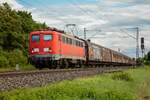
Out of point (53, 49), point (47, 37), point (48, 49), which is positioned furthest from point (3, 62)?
point (53, 49)

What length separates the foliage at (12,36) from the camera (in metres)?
49.7

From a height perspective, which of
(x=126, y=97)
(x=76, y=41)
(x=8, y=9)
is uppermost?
(x=8, y=9)

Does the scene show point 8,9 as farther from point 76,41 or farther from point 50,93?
point 50,93

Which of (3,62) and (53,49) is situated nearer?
(53,49)

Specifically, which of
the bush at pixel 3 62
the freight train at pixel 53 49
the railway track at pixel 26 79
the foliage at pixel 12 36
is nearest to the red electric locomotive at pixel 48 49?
the freight train at pixel 53 49

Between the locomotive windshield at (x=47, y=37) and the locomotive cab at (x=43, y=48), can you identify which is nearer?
the locomotive cab at (x=43, y=48)

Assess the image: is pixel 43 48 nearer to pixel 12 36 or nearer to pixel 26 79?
pixel 26 79

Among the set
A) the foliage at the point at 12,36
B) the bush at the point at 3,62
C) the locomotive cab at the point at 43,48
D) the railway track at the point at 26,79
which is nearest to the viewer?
the railway track at the point at 26,79

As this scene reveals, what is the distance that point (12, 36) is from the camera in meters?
55.2

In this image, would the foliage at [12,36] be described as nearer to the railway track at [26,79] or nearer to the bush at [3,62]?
the bush at [3,62]

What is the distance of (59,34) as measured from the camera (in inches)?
1501

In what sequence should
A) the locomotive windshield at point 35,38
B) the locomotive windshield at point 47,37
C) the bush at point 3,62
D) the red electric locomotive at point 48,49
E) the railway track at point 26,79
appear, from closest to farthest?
the railway track at point 26,79 → the red electric locomotive at point 48,49 → the locomotive windshield at point 47,37 → the locomotive windshield at point 35,38 → the bush at point 3,62

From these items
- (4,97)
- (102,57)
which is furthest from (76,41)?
(4,97)

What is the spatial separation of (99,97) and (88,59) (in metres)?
37.1
